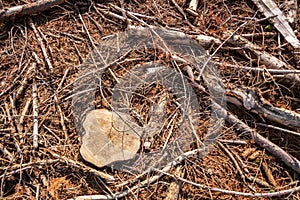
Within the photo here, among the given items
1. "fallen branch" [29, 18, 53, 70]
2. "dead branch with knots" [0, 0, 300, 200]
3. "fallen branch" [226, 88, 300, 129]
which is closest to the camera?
"dead branch with knots" [0, 0, 300, 200]

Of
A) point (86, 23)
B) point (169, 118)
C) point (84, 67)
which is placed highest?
point (86, 23)

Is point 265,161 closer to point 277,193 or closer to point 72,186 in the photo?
point 277,193

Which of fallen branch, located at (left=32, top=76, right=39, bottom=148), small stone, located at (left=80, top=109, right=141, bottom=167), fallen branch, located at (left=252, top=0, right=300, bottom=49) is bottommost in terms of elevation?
small stone, located at (left=80, top=109, right=141, bottom=167)

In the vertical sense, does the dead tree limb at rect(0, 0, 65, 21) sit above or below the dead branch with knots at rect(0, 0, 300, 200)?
above

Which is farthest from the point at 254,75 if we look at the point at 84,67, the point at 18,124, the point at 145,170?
the point at 18,124

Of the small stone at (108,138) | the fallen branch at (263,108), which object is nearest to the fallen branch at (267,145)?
the fallen branch at (263,108)

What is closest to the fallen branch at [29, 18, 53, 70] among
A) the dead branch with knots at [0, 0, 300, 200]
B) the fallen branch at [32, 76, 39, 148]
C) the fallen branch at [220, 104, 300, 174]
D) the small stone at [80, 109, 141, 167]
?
the dead branch with knots at [0, 0, 300, 200]

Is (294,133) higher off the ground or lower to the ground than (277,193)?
higher

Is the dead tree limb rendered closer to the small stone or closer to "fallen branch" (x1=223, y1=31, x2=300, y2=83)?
the small stone
